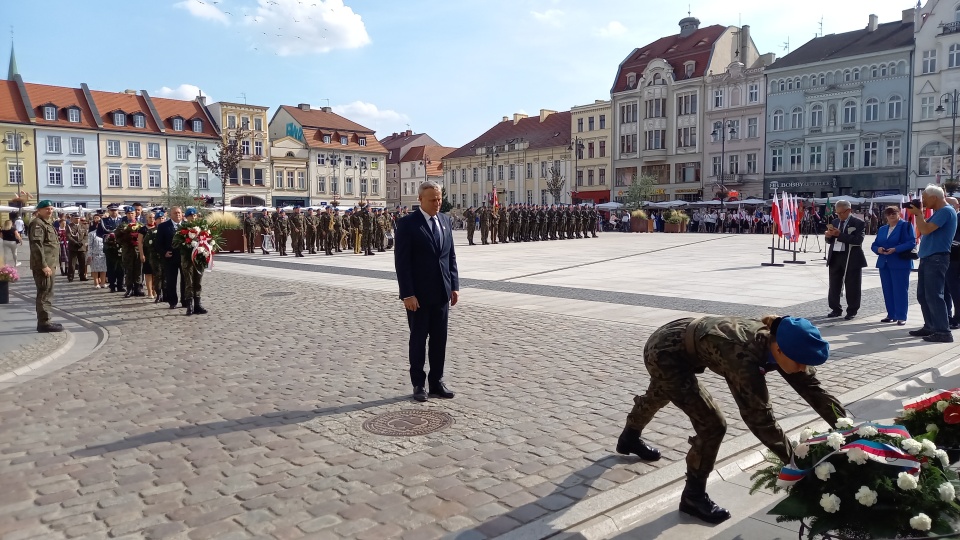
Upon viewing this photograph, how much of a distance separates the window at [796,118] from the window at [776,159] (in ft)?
7.22

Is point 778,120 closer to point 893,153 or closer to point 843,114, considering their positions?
point 843,114

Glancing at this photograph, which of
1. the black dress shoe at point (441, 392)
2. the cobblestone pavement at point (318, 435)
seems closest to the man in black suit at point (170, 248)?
the cobblestone pavement at point (318, 435)

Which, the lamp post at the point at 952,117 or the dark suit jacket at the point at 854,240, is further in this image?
the lamp post at the point at 952,117

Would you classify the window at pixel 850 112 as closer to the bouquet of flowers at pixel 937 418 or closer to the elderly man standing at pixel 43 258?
the elderly man standing at pixel 43 258

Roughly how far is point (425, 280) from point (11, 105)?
69392mm

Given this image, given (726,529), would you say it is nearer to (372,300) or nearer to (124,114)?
(372,300)

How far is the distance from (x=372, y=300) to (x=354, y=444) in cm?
845

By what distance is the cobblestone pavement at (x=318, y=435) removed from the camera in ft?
13.4

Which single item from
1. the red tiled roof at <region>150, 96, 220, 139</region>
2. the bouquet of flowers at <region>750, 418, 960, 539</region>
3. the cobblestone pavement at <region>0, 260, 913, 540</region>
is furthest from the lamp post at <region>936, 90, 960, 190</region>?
the red tiled roof at <region>150, 96, 220, 139</region>

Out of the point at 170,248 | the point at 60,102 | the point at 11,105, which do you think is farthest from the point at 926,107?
the point at 11,105

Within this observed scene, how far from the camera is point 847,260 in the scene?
35.2 ft

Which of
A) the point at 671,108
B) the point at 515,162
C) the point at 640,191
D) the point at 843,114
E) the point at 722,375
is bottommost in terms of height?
the point at 722,375

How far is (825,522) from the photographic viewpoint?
2791 mm

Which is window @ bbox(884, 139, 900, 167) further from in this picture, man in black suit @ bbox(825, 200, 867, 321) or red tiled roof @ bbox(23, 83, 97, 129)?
red tiled roof @ bbox(23, 83, 97, 129)
